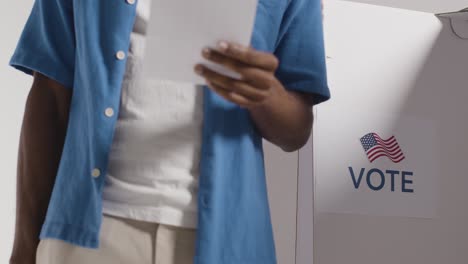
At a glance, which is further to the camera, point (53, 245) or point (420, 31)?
point (420, 31)

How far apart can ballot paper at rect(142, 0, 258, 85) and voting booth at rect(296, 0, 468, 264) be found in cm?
81

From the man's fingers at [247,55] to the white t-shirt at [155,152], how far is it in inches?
4.4

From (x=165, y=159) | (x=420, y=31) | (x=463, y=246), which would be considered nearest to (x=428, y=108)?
(x=420, y=31)

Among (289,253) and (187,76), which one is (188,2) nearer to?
(187,76)

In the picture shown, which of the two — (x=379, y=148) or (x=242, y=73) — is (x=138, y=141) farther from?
(x=379, y=148)

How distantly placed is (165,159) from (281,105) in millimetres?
150

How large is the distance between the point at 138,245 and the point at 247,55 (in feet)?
0.79

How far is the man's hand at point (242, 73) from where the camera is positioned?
0.53 m

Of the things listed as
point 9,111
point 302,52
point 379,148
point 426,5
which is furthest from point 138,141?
point 426,5

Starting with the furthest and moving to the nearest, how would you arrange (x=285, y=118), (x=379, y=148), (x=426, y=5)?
(x=426, y=5), (x=379, y=148), (x=285, y=118)

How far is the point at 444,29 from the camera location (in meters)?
1.48

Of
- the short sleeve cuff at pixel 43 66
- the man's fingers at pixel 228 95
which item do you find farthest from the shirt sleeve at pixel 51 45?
the man's fingers at pixel 228 95

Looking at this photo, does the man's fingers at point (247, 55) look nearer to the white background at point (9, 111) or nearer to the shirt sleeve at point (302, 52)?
the shirt sleeve at point (302, 52)

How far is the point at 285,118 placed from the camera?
66cm
